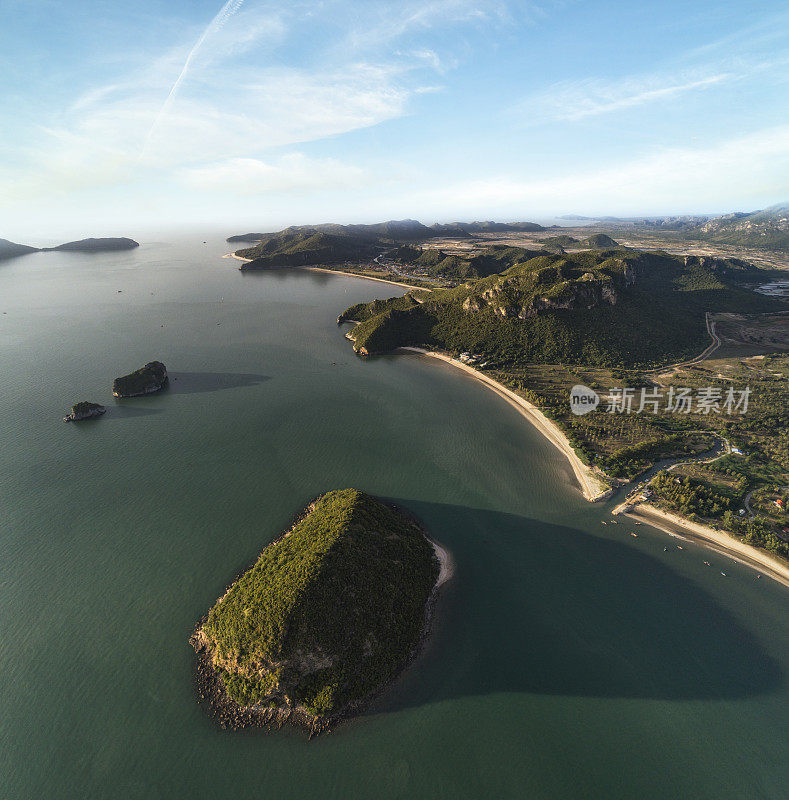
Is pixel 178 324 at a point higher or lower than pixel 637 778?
higher

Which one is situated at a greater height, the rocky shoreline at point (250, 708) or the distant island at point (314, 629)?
the distant island at point (314, 629)

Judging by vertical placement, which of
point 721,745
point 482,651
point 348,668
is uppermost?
point 348,668

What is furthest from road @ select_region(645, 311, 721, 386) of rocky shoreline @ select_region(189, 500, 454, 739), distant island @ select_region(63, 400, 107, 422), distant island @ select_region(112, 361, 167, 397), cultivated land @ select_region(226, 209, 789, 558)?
distant island @ select_region(63, 400, 107, 422)

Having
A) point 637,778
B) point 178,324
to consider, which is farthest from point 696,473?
point 178,324

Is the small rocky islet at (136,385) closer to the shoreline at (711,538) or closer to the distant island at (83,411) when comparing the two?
the distant island at (83,411)

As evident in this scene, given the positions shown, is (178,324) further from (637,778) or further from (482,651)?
(637,778)

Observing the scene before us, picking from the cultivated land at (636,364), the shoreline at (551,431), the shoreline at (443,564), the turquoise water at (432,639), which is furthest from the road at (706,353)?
the shoreline at (443,564)

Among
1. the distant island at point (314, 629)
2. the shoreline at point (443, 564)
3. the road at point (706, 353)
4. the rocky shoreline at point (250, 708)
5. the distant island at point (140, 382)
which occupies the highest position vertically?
the distant island at point (140, 382)

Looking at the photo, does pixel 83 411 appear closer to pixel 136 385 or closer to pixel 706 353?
pixel 136 385
